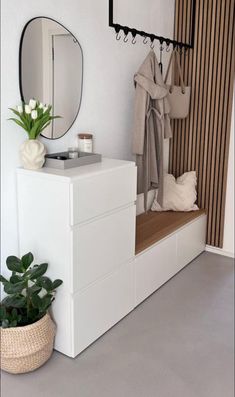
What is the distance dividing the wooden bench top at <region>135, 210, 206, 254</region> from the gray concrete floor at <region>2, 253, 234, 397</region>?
43 centimetres

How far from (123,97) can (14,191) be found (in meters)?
1.22

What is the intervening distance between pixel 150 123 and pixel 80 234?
50.8 inches

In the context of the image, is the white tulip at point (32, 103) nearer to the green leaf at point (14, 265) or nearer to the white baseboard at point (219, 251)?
the green leaf at point (14, 265)

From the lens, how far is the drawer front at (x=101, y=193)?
208cm

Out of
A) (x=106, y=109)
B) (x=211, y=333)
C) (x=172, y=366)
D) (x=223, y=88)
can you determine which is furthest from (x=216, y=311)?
(x=223, y=88)

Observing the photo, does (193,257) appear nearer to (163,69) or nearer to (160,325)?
(160,325)

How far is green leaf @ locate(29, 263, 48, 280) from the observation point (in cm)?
205

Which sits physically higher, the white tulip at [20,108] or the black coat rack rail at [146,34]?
the black coat rack rail at [146,34]

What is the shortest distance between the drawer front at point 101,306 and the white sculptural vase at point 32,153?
2.48 feet

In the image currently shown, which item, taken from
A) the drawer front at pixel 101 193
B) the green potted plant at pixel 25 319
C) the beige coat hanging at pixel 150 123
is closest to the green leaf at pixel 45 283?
the green potted plant at pixel 25 319

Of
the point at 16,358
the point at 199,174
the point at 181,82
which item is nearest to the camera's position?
the point at 16,358

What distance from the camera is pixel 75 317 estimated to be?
2.21 meters

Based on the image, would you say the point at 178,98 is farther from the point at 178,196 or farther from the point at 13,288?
the point at 13,288

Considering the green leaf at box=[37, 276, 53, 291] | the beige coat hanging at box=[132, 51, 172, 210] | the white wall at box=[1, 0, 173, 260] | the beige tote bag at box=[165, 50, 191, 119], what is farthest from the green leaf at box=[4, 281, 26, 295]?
the beige tote bag at box=[165, 50, 191, 119]
